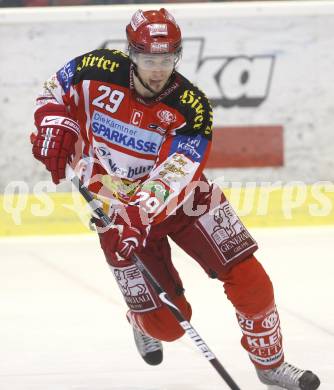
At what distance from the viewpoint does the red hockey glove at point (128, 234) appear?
3.83 m

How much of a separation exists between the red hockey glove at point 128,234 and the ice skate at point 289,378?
0.70 meters

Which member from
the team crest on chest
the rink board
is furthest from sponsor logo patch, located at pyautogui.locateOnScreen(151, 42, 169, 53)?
the rink board

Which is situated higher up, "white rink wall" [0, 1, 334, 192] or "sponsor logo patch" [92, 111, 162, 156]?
"sponsor logo patch" [92, 111, 162, 156]

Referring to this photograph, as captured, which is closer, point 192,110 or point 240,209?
point 192,110

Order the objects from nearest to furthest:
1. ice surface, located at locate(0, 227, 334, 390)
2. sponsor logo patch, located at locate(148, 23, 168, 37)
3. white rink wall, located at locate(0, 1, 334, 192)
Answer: sponsor logo patch, located at locate(148, 23, 168, 37), ice surface, located at locate(0, 227, 334, 390), white rink wall, located at locate(0, 1, 334, 192)

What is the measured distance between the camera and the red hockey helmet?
12.8 feet

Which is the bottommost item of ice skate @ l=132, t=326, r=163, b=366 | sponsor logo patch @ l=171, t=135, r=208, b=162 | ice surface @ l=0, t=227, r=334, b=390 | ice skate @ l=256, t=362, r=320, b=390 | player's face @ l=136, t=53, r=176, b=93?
Result: ice surface @ l=0, t=227, r=334, b=390

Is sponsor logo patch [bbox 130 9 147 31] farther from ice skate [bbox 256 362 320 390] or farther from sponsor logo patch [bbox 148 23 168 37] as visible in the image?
ice skate [bbox 256 362 320 390]

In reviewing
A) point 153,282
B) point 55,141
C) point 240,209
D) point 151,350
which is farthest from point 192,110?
point 240,209

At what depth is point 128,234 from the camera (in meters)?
3.83

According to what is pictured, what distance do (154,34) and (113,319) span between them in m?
1.77

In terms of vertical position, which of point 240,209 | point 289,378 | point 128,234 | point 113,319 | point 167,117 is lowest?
point 240,209

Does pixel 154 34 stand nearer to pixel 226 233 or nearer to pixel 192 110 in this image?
pixel 192 110

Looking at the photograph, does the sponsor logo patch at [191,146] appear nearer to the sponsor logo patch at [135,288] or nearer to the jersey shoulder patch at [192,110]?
the jersey shoulder patch at [192,110]
